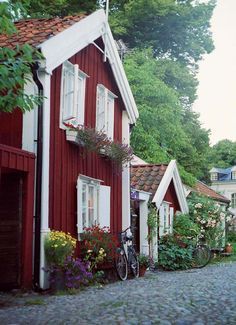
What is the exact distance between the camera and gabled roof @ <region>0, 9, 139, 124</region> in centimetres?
1099

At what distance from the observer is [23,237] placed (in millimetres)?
10070

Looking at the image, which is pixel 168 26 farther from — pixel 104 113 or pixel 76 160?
pixel 76 160

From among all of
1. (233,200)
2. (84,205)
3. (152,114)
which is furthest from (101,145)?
(233,200)

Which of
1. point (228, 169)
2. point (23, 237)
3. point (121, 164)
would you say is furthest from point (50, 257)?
point (228, 169)

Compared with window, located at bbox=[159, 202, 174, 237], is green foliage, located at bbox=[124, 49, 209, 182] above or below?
above

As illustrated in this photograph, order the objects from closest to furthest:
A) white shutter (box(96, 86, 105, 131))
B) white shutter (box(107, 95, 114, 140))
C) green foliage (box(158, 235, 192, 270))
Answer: white shutter (box(96, 86, 105, 131)), white shutter (box(107, 95, 114, 140)), green foliage (box(158, 235, 192, 270))

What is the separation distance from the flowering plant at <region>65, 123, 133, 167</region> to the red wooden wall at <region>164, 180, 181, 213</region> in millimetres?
7105

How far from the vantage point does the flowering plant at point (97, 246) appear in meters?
12.0

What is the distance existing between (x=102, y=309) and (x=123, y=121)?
897 cm

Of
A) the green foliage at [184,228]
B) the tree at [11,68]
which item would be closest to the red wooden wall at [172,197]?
the green foliage at [184,228]

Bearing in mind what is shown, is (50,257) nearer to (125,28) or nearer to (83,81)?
(83,81)

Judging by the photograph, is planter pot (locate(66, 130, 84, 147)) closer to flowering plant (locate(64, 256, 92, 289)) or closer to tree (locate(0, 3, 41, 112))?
flowering plant (locate(64, 256, 92, 289))

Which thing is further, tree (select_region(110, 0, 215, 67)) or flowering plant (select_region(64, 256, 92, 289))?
tree (select_region(110, 0, 215, 67))

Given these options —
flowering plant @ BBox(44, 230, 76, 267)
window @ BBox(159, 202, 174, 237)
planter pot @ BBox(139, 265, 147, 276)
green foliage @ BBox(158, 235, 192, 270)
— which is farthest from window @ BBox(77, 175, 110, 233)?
window @ BBox(159, 202, 174, 237)
